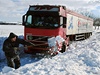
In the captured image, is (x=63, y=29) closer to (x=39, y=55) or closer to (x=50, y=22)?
(x=50, y=22)

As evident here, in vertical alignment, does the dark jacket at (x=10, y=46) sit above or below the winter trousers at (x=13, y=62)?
above

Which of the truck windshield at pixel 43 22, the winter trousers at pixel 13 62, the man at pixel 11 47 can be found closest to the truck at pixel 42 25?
the truck windshield at pixel 43 22

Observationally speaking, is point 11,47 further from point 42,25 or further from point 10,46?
point 42,25

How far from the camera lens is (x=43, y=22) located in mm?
14484

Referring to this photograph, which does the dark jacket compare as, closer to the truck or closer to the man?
the man

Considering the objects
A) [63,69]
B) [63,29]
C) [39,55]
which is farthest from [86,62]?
[63,29]

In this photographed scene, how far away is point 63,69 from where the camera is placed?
764cm

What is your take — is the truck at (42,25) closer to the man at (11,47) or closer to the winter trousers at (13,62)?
the winter trousers at (13,62)

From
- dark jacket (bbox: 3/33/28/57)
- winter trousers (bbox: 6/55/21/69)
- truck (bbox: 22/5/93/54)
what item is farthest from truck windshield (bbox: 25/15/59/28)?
dark jacket (bbox: 3/33/28/57)

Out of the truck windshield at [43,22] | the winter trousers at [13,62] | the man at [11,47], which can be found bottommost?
the winter trousers at [13,62]

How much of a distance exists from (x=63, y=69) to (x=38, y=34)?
22.8 feet

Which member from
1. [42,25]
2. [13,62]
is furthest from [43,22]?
[13,62]

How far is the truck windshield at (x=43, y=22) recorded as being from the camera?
14.4 meters

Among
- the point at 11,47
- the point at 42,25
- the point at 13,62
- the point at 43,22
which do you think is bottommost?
the point at 13,62
